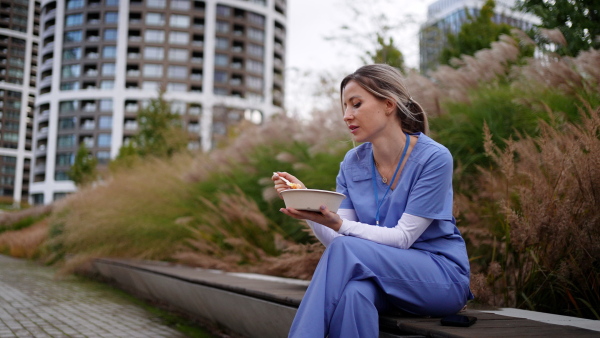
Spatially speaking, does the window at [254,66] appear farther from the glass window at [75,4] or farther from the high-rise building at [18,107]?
the high-rise building at [18,107]

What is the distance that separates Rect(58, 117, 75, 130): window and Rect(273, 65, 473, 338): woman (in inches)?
2456

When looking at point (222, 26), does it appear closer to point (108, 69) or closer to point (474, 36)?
point (108, 69)

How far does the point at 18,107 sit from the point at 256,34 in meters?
26.5

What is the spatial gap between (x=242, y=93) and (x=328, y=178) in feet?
184

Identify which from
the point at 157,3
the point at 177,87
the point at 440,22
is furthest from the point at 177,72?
the point at 440,22

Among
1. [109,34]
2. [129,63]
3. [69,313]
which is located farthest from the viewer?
[109,34]

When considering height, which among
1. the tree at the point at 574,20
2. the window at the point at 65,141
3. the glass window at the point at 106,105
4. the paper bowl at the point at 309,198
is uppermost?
the glass window at the point at 106,105

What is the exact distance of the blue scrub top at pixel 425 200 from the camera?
2.13 meters

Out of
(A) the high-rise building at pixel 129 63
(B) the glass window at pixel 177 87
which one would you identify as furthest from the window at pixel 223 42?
(B) the glass window at pixel 177 87

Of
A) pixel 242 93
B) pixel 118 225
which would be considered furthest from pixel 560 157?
pixel 242 93

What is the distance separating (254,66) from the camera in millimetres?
60906

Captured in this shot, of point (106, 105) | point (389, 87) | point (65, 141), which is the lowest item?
point (389, 87)

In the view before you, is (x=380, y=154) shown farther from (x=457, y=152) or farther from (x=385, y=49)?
(x=385, y=49)

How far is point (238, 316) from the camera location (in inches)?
137
